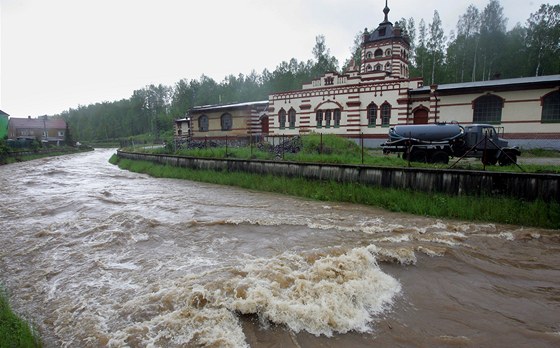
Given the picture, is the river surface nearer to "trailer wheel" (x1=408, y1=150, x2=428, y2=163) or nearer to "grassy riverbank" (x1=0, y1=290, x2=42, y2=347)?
Result: "grassy riverbank" (x1=0, y1=290, x2=42, y2=347)

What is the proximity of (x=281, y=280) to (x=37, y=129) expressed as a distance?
98169mm

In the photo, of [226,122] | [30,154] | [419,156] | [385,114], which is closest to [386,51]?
[385,114]

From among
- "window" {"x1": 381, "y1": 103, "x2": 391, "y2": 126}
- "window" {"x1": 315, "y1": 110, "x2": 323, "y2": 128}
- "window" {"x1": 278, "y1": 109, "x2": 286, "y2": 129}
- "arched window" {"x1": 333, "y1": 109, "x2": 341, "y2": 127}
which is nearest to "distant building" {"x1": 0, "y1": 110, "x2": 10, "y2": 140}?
"window" {"x1": 278, "y1": 109, "x2": 286, "y2": 129}

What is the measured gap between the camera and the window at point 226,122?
36000mm

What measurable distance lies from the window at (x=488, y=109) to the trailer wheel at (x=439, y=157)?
39.4 feet

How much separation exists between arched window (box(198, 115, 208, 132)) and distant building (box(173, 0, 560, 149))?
12cm

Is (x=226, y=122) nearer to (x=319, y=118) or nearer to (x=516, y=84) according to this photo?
(x=319, y=118)

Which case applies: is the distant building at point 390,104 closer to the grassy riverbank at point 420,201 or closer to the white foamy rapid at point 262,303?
the grassy riverbank at point 420,201

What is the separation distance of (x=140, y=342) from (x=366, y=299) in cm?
367

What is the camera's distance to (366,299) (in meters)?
5.78

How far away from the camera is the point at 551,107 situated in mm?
22625

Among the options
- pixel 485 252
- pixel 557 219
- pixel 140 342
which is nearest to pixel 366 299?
pixel 140 342

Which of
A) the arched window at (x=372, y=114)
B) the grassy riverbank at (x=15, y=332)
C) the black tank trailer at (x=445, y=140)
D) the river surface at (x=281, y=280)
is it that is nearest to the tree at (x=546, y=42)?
the arched window at (x=372, y=114)

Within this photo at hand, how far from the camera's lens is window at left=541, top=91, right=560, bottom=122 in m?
22.4
